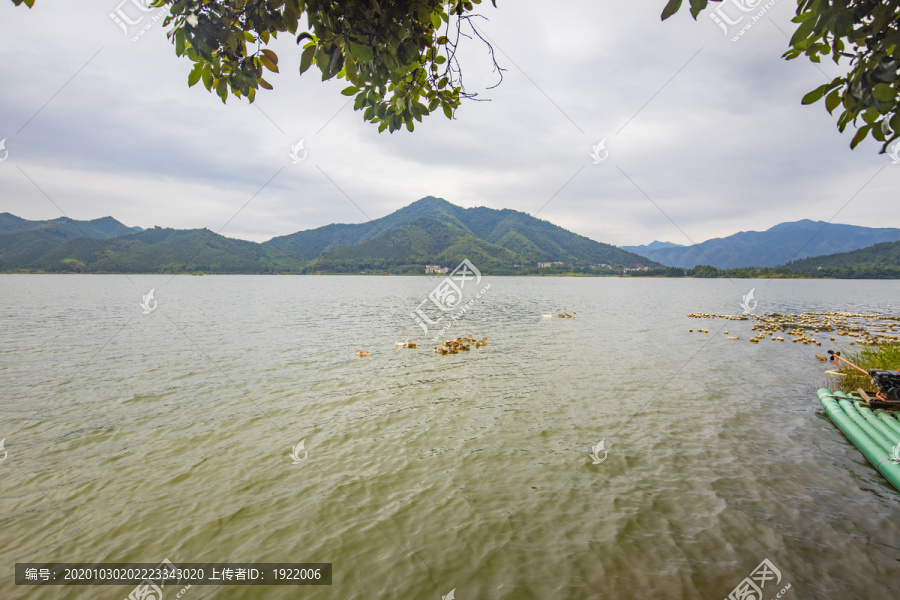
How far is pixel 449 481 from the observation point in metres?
8.70

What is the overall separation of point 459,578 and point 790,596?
487 centimetres

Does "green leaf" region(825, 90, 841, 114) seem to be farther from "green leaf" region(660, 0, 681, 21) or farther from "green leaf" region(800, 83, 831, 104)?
"green leaf" region(660, 0, 681, 21)

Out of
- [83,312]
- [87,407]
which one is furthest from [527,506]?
[83,312]

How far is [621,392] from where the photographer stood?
1530cm

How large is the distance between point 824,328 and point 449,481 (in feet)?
144

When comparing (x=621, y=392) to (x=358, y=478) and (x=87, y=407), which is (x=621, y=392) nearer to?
(x=358, y=478)

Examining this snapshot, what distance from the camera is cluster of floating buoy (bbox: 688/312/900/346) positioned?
28.0 m

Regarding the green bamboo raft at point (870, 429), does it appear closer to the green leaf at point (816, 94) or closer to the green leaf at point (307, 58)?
the green leaf at point (816, 94)
